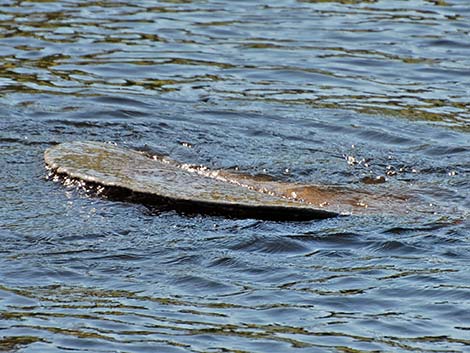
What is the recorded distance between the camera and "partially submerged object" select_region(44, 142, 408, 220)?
24.0ft

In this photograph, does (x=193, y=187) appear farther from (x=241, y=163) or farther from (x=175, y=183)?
(x=241, y=163)

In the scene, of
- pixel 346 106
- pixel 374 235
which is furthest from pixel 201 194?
pixel 346 106

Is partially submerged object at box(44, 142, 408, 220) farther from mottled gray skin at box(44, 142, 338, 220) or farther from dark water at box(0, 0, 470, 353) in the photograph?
dark water at box(0, 0, 470, 353)

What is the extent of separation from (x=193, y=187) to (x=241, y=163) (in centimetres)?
112

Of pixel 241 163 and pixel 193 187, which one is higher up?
pixel 193 187

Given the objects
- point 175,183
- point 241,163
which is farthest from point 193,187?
point 241,163

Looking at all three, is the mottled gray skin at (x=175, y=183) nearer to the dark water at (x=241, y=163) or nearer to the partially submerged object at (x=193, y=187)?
the partially submerged object at (x=193, y=187)

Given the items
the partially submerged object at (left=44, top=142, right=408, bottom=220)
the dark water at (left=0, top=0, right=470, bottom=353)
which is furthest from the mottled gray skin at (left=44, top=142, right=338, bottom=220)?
the dark water at (left=0, top=0, right=470, bottom=353)

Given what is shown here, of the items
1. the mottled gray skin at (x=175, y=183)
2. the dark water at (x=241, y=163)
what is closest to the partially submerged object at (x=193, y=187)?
the mottled gray skin at (x=175, y=183)

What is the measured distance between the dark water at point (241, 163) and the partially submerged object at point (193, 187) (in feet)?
0.35

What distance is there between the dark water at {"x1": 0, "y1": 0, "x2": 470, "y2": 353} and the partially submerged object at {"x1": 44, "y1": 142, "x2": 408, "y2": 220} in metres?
0.11

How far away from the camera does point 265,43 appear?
41.0 ft

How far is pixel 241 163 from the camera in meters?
8.70

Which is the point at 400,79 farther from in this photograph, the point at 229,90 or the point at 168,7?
the point at 168,7
